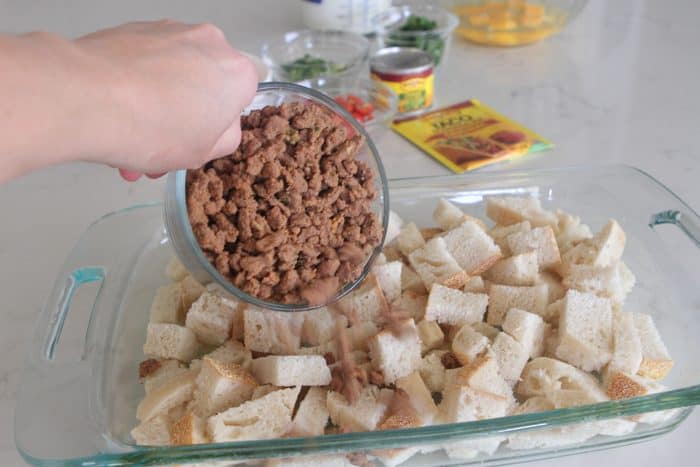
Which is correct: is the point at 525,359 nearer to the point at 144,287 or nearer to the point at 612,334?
the point at 612,334

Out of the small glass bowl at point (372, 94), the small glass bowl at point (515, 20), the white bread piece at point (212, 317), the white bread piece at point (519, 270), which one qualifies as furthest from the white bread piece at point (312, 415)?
the small glass bowl at point (515, 20)

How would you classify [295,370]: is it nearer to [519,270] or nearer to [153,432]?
[153,432]

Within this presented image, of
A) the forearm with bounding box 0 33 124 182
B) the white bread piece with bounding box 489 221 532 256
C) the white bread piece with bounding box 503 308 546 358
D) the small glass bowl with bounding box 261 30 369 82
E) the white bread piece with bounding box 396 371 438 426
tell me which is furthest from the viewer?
the small glass bowl with bounding box 261 30 369 82

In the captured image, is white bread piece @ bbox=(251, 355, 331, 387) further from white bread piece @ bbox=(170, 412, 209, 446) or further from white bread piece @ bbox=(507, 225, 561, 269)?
white bread piece @ bbox=(507, 225, 561, 269)

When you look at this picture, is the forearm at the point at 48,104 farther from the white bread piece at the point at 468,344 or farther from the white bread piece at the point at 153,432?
the white bread piece at the point at 468,344

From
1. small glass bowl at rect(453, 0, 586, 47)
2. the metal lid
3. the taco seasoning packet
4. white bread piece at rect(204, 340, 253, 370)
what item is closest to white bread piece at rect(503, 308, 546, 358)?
white bread piece at rect(204, 340, 253, 370)

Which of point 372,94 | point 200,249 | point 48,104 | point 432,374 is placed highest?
point 48,104

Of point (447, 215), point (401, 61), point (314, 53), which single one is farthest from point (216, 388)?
point (314, 53)
